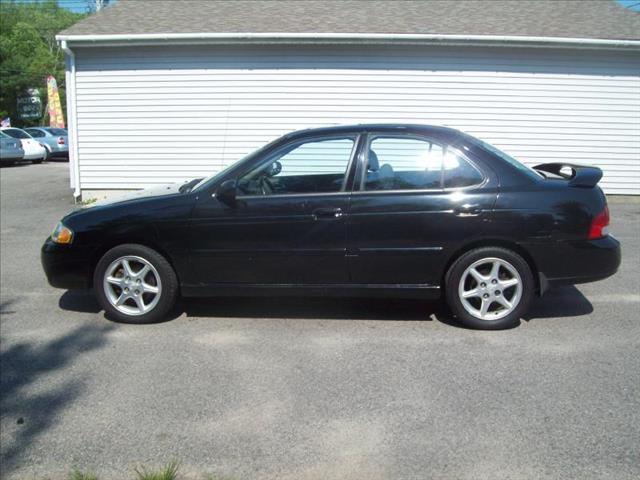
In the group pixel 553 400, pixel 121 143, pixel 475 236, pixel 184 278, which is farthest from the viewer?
pixel 121 143

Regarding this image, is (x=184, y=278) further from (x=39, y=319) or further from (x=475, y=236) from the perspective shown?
(x=475, y=236)

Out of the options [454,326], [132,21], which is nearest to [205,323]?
[454,326]

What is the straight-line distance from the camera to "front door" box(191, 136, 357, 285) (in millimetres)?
4801

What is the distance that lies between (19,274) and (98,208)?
2334 millimetres

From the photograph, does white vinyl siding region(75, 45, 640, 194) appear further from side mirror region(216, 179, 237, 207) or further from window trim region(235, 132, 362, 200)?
side mirror region(216, 179, 237, 207)

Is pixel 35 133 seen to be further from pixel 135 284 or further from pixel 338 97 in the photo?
pixel 135 284

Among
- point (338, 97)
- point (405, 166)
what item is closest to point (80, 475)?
point (405, 166)

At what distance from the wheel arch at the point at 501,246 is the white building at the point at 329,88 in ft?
21.3

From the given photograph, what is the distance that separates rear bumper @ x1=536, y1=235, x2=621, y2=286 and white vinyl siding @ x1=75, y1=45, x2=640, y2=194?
Result: 21.6 feet

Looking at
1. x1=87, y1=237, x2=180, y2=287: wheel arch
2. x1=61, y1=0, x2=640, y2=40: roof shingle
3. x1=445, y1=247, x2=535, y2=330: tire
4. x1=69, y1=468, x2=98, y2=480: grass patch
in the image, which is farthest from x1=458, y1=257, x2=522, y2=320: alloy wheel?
x1=61, y1=0, x2=640, y2=40: roof shingle

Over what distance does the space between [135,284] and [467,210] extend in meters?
2.78

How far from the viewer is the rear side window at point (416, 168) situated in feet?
15.7

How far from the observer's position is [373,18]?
1159 centimetres

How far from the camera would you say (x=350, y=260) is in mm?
4812
